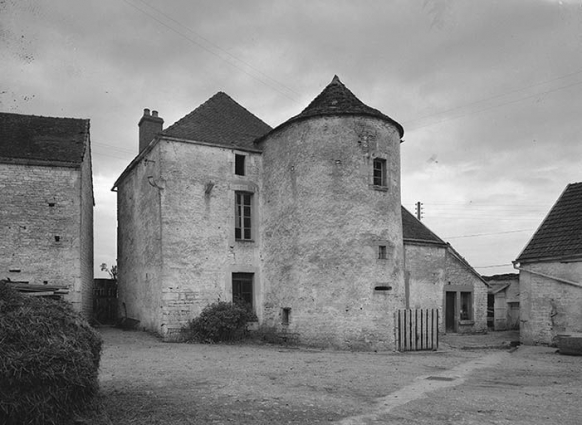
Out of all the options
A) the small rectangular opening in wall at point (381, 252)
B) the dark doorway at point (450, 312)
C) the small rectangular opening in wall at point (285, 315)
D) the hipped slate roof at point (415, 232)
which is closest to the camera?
the small rectangular opening in wall at point (381, 252)

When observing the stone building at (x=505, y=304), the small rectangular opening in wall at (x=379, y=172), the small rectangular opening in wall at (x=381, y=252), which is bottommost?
the stone building at (x=505, y=304)

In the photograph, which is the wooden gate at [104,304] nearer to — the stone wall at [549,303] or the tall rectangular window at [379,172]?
the tall rectangular window at [379,172]

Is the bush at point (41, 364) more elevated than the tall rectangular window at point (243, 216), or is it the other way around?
the tall rectangular window at point (243, 216)

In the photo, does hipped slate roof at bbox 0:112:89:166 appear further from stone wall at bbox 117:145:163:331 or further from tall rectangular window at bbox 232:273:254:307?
tall rectangular window at bbox 232:273:254:307

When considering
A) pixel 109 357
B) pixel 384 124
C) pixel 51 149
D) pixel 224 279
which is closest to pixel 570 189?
pixel 384 124

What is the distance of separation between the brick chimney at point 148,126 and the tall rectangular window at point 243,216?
16.9 feet

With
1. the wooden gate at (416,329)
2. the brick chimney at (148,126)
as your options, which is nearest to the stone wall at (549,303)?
the wooden gate at (416,329)

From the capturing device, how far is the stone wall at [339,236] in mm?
16062

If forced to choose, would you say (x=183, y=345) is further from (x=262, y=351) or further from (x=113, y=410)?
(x=113, y=410)

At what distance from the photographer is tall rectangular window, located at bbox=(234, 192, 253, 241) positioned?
18.8 m

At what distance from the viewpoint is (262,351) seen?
14984 mm

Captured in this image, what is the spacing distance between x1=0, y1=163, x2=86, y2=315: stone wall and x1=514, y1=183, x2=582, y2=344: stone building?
16.0 m

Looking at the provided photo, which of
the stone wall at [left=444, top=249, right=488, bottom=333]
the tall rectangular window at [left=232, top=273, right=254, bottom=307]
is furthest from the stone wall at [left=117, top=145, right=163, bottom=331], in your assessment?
the stone wall at [left=444, top=249, right=488, bottom=333]

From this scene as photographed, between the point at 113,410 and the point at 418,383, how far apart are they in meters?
5.69
